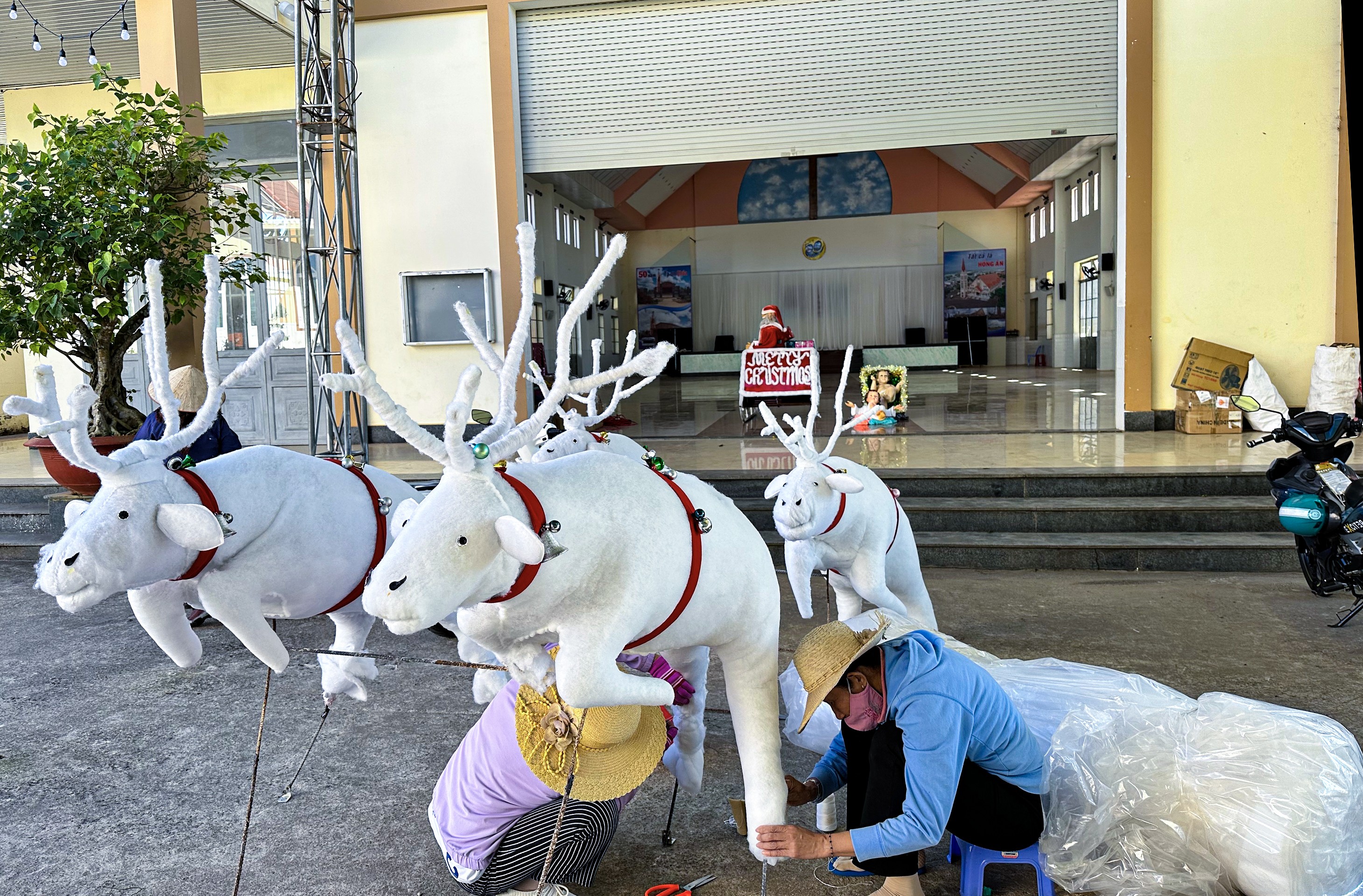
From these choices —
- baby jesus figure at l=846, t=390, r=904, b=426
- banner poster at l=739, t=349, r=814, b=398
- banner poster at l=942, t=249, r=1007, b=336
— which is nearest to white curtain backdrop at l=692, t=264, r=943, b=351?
banner poster at l=942, t=249, r=1007, b=336

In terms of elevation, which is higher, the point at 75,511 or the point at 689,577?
the point at 75,511

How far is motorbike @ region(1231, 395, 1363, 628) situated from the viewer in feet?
13.3

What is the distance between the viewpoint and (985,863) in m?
2.19

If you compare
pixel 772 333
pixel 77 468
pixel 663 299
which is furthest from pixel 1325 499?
pixel 663 299

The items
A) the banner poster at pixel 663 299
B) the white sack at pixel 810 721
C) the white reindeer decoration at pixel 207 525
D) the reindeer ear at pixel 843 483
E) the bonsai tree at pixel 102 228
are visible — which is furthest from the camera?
the banner poster at pixel 663 299

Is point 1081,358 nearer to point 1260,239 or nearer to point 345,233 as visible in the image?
point 1260,239

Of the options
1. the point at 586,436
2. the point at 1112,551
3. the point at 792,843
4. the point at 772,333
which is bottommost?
the point at 1112,551

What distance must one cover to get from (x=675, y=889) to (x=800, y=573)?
1.45 meters

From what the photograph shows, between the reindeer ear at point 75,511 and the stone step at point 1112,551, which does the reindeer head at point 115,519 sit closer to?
the reindeer ear at point 75,511

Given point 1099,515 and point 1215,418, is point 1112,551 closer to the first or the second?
point 1099,515

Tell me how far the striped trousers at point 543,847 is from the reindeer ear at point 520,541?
853mm

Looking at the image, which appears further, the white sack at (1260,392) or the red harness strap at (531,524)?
the white sack at (1260,392)

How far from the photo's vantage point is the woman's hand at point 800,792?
2174 mm

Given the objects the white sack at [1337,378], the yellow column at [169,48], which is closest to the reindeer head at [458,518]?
the yellow column at [169,48]
